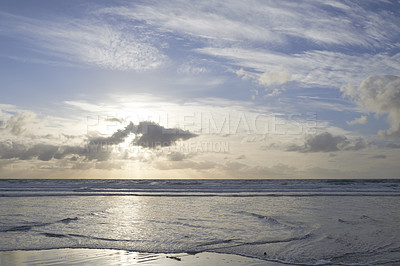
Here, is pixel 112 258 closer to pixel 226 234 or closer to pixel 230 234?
pixel 226 234

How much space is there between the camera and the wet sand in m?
7.77

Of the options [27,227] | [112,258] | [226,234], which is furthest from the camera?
[27,227]

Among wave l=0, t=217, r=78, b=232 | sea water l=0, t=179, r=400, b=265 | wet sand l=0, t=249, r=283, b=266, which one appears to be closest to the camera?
wet sand l=0, t=249, r=283, b=266

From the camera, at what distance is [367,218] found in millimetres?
14719

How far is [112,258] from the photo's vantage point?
821 centimetres

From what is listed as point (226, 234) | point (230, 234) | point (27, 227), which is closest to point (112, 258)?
point (226, 234)

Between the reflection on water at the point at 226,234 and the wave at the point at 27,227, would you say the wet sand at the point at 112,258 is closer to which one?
the reflection on water at the point at 226,234

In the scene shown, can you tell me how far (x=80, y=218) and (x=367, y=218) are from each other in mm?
12912

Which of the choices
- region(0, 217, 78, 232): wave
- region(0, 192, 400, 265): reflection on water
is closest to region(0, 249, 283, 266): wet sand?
region(0, 192, 400, 265): reflection on water

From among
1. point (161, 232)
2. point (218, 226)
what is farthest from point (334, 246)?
point (161, 232)

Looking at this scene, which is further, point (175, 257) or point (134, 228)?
point (134, 228)

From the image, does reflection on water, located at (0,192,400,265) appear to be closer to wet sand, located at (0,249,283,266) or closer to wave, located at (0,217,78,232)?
wave, located at (0,217,78,232)

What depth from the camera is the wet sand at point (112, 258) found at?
7770 millimetres

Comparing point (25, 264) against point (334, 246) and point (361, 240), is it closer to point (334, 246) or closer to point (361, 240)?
point (334, 246)
